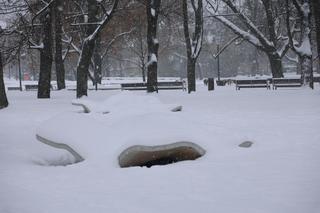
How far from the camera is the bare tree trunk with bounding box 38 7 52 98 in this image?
20.4 m

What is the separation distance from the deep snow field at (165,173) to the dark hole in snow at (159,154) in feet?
0.46

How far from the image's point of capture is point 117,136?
24.6ft

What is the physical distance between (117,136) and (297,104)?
379 inches

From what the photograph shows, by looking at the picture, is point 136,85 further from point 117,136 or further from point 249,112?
point 117,136

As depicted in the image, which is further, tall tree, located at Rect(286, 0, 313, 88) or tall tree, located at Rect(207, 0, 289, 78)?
tall tree, located at Rect(207, 0, 289, 78)

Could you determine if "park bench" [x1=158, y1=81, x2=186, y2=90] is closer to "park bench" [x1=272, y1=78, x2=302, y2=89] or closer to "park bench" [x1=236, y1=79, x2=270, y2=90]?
"park bench" [x1=236, y1=79, x2=270, y2=90]

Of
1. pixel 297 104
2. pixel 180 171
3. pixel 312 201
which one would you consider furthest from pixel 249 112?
pixel 312 201

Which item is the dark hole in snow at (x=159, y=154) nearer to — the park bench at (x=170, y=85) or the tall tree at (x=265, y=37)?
the tall tree at (x=265, y=37)

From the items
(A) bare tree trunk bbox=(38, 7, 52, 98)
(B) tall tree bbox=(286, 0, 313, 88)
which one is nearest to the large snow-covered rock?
(A) bare tree trunk bbox=(38, 7, 52, 98)

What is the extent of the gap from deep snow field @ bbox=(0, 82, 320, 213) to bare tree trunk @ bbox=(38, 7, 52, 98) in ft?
37.1

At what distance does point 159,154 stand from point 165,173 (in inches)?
25.9

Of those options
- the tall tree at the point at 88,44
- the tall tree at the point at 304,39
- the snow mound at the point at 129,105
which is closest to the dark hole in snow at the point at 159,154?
the snow mound at the point at 129,105

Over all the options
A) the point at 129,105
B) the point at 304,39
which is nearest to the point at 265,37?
the point at 304,39

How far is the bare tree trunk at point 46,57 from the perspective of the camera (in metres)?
20.4
